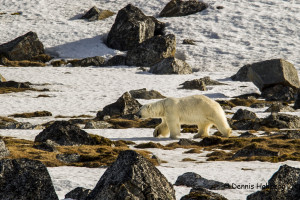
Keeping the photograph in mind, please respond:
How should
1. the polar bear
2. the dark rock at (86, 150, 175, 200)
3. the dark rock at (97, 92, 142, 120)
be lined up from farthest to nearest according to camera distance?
the dark rock at (97, 92, 142, 120) → the polar bear → the dark rock at (86, 150, 175, 200)

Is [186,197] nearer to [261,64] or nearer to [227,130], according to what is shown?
[227,130]

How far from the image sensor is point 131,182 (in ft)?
24.0

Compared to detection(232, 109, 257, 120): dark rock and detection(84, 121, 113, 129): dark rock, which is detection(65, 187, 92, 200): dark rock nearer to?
detection(84, 121, 113, 129): dark rock

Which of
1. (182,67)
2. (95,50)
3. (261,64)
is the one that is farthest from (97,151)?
(95,50)

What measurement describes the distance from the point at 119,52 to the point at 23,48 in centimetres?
1065

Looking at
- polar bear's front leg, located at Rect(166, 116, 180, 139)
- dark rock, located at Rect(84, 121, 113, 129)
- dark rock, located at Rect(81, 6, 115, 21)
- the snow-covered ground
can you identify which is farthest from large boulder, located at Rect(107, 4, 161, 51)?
polar bear's front leg, located at Rect(166, 116, 180, 139)

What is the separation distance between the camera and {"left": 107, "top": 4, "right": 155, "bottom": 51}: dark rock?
187 ft

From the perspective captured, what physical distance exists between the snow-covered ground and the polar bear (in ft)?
6.23

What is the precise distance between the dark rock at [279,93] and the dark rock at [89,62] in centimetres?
1955

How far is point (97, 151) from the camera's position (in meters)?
17.2

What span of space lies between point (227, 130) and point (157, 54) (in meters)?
32.8

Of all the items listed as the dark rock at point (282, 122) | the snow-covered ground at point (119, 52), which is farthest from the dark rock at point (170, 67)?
the dark rock at point (282, 122)

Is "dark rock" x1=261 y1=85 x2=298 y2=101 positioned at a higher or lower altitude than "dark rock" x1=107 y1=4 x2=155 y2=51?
lower

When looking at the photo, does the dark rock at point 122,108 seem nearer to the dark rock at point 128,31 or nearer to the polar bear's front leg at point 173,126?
the polar bear's front leg at point 173,126
